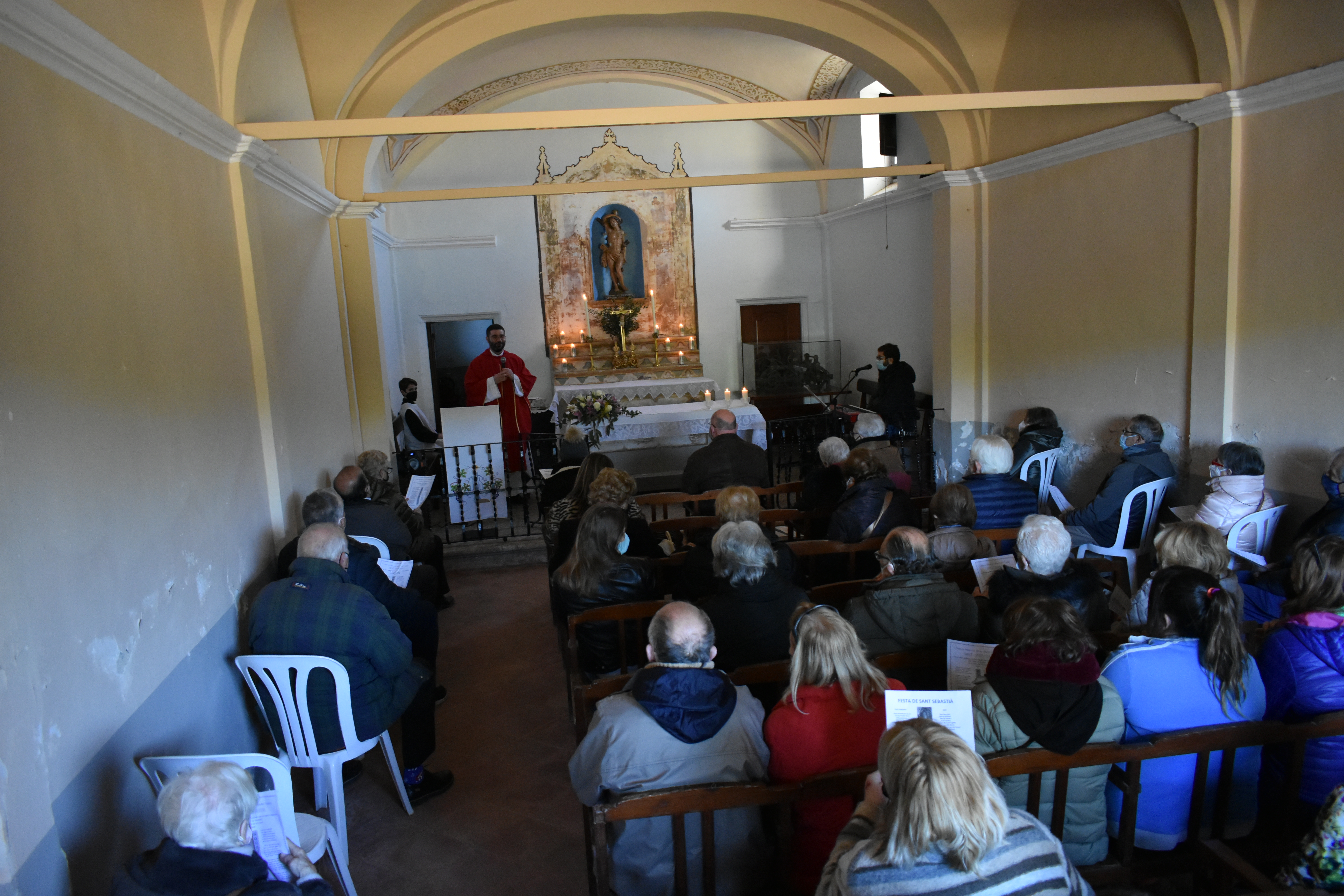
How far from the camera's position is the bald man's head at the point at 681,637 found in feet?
7.77

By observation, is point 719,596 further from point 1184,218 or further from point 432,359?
point 432,359

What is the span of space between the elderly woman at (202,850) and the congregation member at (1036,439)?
5.27m

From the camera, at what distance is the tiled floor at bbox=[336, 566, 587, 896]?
306 cm

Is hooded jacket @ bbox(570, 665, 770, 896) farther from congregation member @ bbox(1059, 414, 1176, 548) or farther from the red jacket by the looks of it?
congregation member @ bbox(1059, 414, 1176, 548)

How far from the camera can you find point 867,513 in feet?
14.0

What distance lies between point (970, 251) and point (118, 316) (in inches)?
252

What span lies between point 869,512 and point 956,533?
653mm

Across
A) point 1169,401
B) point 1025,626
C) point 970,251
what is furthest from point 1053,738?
point 970,251

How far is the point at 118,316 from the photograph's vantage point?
277 cm

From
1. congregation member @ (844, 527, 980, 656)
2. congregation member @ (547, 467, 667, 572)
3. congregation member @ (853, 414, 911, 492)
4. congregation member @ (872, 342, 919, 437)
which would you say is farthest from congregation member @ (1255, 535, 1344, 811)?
congregation member @ (872, 342, 919, 437)

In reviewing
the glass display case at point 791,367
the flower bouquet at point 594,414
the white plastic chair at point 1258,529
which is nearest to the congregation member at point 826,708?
the white plastic chair at point 1258,529

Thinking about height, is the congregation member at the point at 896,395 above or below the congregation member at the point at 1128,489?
above

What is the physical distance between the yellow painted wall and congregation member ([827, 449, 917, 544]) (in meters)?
2.44

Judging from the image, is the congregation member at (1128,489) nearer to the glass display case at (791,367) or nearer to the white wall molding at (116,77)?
the white wall molding at (116,77)
